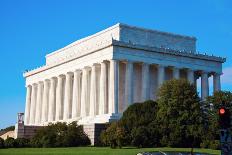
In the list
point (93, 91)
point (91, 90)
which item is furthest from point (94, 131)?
point (91, 90)

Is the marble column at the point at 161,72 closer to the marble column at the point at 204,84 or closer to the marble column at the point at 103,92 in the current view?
the marble column at the point at 204,84

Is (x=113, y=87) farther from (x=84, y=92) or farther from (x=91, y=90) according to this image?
(x=84, y=92)

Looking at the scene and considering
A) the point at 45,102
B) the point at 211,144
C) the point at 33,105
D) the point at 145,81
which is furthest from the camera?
the point at 33,105

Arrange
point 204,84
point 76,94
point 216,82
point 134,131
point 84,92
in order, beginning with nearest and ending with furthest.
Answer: point 134,131
point 84,92
point 76,94
point 204,84
point 216,82

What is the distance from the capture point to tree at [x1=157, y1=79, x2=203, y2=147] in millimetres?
70562

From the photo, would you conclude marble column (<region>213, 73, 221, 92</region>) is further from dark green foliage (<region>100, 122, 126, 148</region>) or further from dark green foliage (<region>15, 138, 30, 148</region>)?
dark green foliage (<region>15, 138, 30, 148</region>)

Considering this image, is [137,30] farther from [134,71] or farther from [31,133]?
[31,133]

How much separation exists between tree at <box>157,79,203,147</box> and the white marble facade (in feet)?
54.1

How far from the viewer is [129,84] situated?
98.4 metres

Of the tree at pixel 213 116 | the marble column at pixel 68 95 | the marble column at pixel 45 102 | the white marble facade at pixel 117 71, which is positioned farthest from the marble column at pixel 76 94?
the tree at pixel 213 116

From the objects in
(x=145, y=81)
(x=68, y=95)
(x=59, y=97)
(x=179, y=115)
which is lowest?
(x=179, y=115)

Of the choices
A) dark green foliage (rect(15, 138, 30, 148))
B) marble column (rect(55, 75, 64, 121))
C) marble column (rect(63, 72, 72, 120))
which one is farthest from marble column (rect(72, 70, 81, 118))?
dark green foliage (rect(15, 138, 30, 148))

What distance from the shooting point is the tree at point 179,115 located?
7056 centimetres

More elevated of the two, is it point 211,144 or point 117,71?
point 117,71
